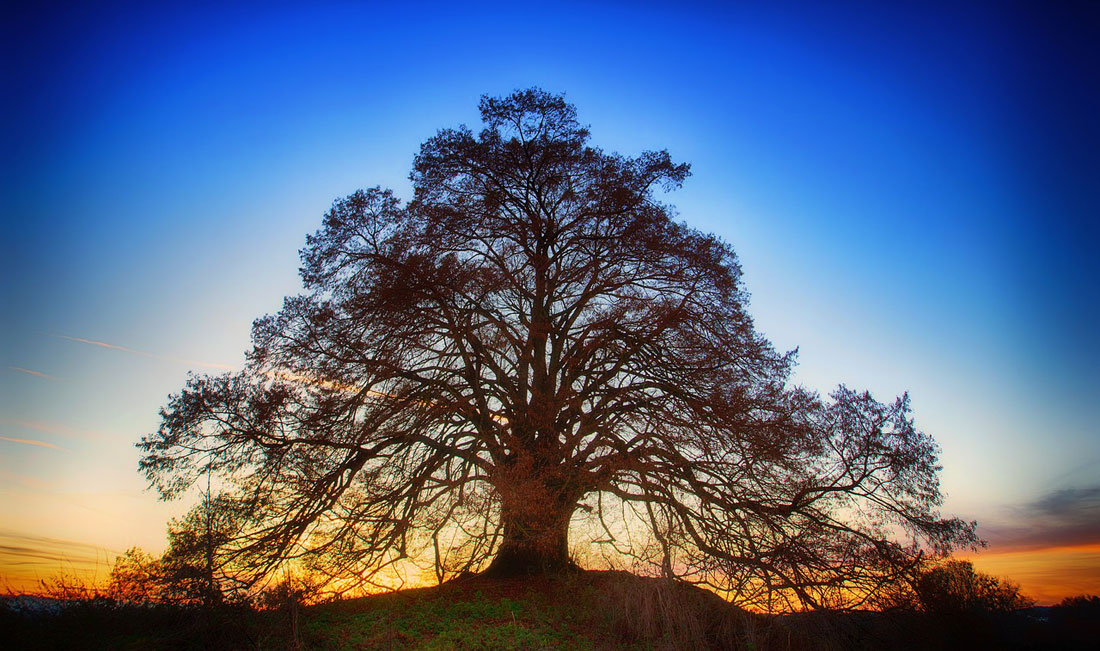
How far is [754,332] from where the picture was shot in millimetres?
12766

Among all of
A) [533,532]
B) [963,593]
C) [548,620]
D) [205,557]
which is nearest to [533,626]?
[548,620]

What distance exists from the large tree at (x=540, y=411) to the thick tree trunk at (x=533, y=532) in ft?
0.17

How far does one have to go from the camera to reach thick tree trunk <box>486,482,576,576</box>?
10352 millimetres

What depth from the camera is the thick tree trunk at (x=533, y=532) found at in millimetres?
10352

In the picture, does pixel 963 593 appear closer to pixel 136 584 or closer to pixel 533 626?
pixel 533 626

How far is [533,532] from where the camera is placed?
35.3 ft

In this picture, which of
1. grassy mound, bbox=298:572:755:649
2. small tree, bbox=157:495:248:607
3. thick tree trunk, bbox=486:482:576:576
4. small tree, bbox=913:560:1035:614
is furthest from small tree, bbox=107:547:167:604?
small tree, bbox=913:560:1035:614

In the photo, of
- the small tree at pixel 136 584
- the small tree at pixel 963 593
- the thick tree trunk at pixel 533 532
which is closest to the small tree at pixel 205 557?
the small tree at pixel 136 584

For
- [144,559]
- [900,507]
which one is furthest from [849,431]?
[144,559]

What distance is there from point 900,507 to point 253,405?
10369mm

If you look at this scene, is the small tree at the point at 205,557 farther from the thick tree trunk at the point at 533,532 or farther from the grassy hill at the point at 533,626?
the thick tree trunk at the point at 533,532

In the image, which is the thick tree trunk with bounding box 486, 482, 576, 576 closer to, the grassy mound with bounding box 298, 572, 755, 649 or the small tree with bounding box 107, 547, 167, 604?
the grassy mound with bounding box 298, 572, 755, 649

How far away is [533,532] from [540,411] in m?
2.07

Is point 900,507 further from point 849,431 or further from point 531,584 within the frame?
point 531,584
